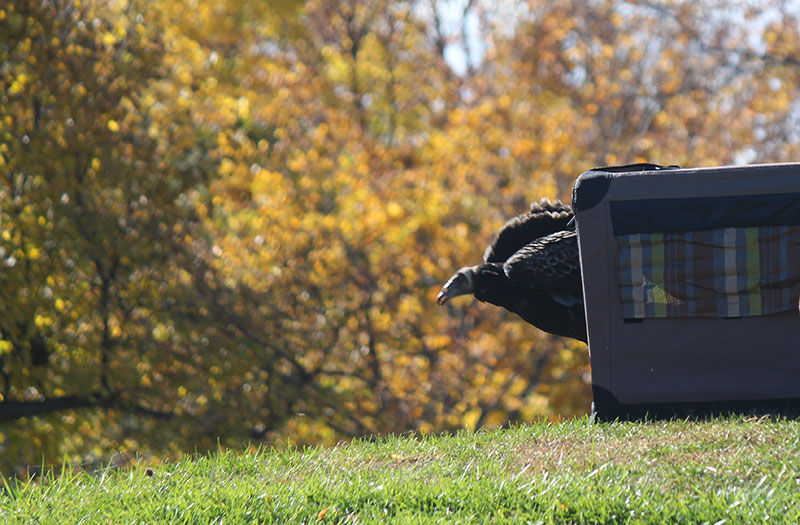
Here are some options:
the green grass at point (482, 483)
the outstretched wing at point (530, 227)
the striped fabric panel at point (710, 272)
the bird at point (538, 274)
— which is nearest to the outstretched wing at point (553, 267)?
the bird at point (538, 274)

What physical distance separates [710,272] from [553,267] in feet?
3.55

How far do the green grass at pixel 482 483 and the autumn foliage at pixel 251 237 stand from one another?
12.1 feet

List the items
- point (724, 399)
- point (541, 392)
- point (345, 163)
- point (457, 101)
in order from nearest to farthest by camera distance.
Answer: point (724, 399) < point (345, 163) < point (541, 392) < point (457, 101)

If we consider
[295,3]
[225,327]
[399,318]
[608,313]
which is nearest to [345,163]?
[399,318]

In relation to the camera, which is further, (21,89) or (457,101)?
(457,101)

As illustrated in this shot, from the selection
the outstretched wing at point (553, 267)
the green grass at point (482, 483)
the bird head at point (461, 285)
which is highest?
the outstretched wing at point (553, 267)

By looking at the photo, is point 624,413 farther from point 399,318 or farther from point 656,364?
point 399,318

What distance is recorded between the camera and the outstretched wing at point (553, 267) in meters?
6.29

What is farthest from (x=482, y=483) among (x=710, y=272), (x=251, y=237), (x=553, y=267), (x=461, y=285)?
(x=251, y=237)

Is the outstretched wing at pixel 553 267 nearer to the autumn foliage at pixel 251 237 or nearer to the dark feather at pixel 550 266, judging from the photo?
the dark feather at pixel 550 266

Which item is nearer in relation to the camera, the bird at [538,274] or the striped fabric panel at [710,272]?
the striped fabric panel at [710,272]

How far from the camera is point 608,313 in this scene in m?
5.71

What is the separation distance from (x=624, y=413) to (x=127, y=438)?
7.99 m

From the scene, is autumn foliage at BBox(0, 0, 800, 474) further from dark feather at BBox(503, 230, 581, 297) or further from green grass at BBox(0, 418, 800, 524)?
green grass at BBox(0, 418, 800, 524)
